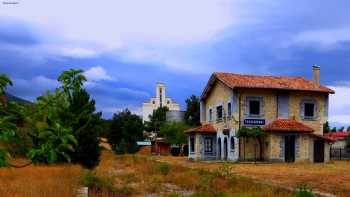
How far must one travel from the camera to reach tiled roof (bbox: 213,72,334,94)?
115 feet

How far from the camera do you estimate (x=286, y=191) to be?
547 inches

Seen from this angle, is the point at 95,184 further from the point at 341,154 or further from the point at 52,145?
the point at 341,154

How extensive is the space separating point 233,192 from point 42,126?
12803 millimetres

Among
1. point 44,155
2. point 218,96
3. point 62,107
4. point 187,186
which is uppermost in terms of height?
point 218,96

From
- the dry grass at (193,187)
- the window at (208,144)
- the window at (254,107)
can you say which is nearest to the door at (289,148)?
the window at (254,107)

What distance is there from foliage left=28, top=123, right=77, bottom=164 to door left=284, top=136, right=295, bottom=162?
32.8 meters

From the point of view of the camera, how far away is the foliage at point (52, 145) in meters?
2.82

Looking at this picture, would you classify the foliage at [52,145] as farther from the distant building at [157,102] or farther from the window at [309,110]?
the distant building at [157,102]

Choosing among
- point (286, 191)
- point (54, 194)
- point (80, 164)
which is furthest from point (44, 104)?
point (80, 164)

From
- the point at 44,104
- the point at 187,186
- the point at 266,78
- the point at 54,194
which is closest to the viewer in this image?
the point at 44,104

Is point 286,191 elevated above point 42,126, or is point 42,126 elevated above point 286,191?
point 42,126

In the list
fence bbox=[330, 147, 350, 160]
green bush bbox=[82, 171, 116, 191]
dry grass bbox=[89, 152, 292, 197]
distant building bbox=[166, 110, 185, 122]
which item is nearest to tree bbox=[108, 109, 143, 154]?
distant building bbox=[166, 110, 185, 122]

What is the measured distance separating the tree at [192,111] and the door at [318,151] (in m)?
32.6

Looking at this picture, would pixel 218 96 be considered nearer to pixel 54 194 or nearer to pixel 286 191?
pixel 286 191
